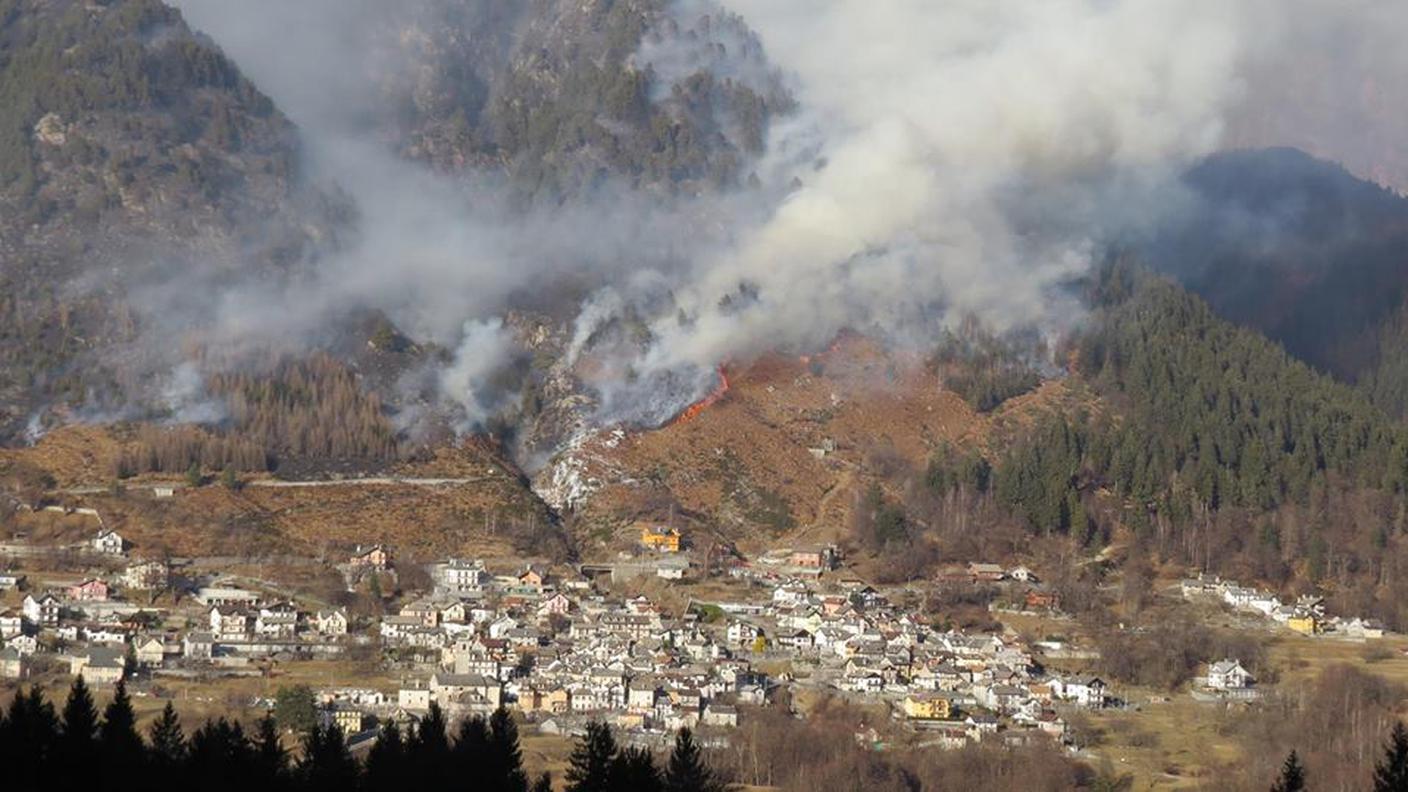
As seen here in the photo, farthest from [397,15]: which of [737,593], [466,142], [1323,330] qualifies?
[737,593]

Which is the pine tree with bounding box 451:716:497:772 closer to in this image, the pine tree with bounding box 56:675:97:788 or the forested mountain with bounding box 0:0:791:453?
the pine tree with bounding box 56:675:97:788

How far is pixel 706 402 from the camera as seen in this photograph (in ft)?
383

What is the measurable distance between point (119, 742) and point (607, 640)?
37854 millimetres

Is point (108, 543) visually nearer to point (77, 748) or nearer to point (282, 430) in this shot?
point (282, 430)

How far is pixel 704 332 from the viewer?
122 meters

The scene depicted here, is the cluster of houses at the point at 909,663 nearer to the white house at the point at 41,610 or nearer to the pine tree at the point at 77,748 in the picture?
the white house at the point at 41,610

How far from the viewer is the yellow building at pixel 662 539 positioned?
335ft

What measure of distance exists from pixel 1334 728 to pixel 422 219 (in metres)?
80.9

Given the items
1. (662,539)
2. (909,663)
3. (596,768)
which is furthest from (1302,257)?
(596,768)

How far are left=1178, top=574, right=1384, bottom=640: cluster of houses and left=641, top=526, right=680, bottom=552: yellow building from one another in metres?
22.7

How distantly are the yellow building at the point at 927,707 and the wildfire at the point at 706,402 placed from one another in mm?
38604

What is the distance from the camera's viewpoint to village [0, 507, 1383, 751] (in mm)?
77125

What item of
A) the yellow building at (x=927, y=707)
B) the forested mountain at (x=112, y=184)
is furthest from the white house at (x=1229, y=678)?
the forested mountain at (x=112, y=184)

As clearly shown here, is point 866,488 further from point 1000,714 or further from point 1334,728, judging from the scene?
point 1334,728
